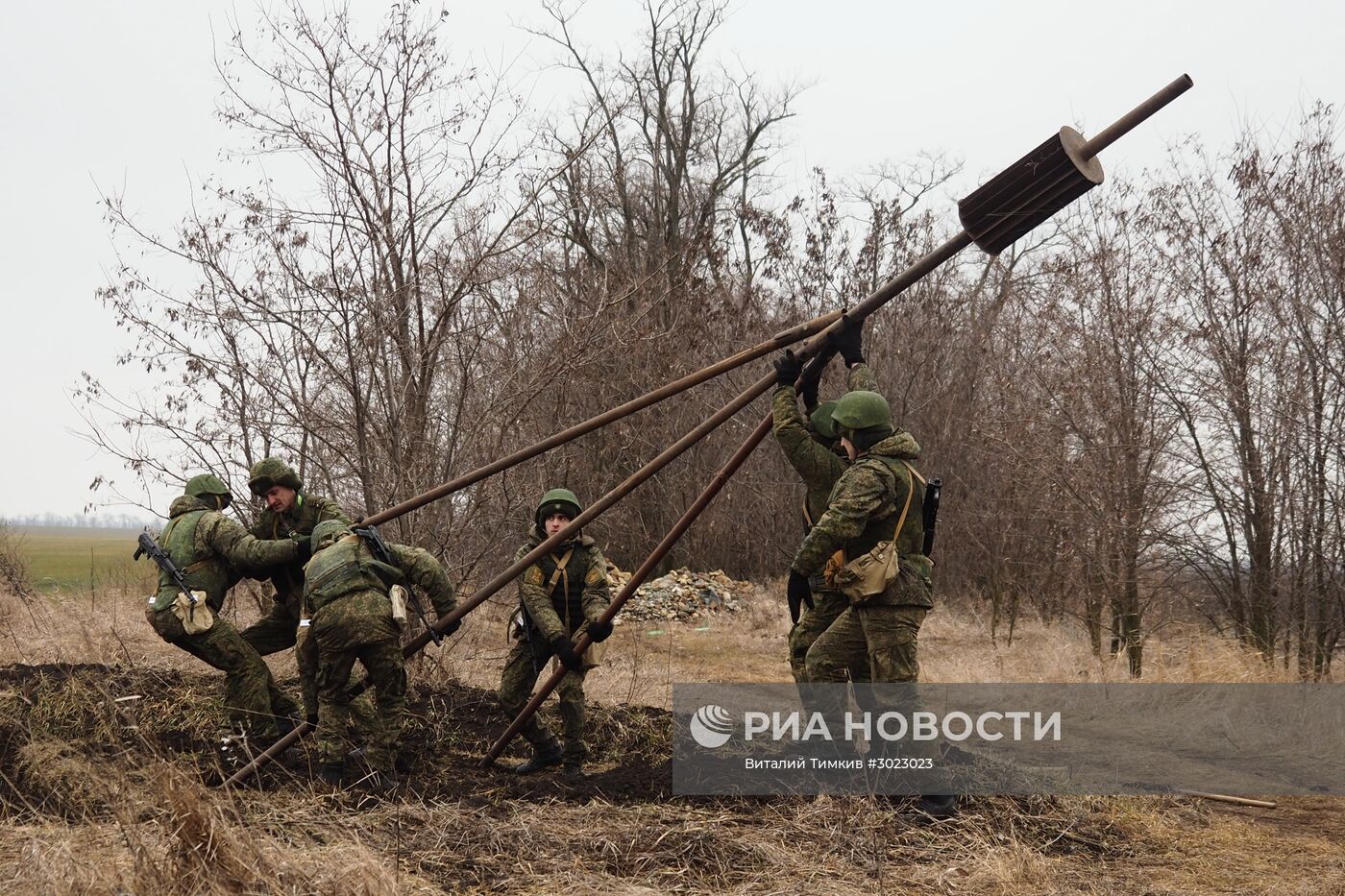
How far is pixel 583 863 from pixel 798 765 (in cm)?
195

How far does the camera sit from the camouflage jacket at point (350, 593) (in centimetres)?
662

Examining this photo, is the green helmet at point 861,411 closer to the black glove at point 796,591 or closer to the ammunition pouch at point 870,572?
the ammunition pouch at point 870,572

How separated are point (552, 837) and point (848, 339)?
3132mm

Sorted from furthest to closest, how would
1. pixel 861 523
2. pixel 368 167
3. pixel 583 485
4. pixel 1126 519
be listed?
pixel 583 485, pixel 1126 519, pixel 368 167, pixel 861 523

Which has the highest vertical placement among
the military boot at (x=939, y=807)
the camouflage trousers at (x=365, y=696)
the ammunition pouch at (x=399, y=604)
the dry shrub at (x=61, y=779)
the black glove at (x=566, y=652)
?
the ammunition pouch at (x=399, y=604)

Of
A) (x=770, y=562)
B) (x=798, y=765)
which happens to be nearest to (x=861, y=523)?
(x=798, y=765)

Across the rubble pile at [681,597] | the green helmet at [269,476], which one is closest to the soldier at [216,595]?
the green helmet at [269,476]

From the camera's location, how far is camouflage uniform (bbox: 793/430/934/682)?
6203mm

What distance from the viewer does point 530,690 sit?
7574mm

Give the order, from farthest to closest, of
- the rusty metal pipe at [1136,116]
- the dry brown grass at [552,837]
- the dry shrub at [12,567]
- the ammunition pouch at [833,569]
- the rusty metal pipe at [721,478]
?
the dry shrub at [12,567]
the ammunition pouch at [833,569]
the rusty metal pipe at [721,478]
the rusty metal pipe at [1136,116]
the dry brown grass at [552,837]

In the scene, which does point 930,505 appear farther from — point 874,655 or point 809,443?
point 874,655

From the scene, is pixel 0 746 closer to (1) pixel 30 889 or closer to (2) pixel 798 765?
(1) pixel 30 889

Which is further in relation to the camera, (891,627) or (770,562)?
(770,562)

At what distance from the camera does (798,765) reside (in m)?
6.68
